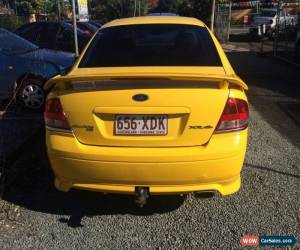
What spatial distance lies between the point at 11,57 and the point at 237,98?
5478mm

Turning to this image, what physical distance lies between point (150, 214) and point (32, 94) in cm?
440

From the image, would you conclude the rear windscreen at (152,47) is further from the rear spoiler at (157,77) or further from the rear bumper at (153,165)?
the rear bumper at (153,165)

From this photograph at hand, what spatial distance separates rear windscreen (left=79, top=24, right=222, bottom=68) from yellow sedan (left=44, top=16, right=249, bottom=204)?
0.49m

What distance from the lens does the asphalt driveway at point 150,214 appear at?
3.75 m

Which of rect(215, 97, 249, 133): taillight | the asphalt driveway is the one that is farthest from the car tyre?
rect(215, 97, 249, 133): taillight

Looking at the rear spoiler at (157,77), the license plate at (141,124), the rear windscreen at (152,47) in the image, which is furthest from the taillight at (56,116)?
the rear windscreen at (152,47)

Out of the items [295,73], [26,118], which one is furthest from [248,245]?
[295,73]

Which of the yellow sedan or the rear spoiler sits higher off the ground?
the rear spoiler

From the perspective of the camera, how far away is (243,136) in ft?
12.4

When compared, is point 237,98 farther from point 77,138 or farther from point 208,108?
point 77,138

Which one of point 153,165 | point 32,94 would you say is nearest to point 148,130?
point 153,165

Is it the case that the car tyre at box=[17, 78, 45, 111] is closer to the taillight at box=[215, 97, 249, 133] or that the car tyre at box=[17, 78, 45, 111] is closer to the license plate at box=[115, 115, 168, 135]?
the license plate at box=[115, 115, 168, 135]

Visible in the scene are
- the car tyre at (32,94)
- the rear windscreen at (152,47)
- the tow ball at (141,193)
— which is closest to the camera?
the tow ball at (141,193)

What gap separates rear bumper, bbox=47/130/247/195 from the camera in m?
3.57
